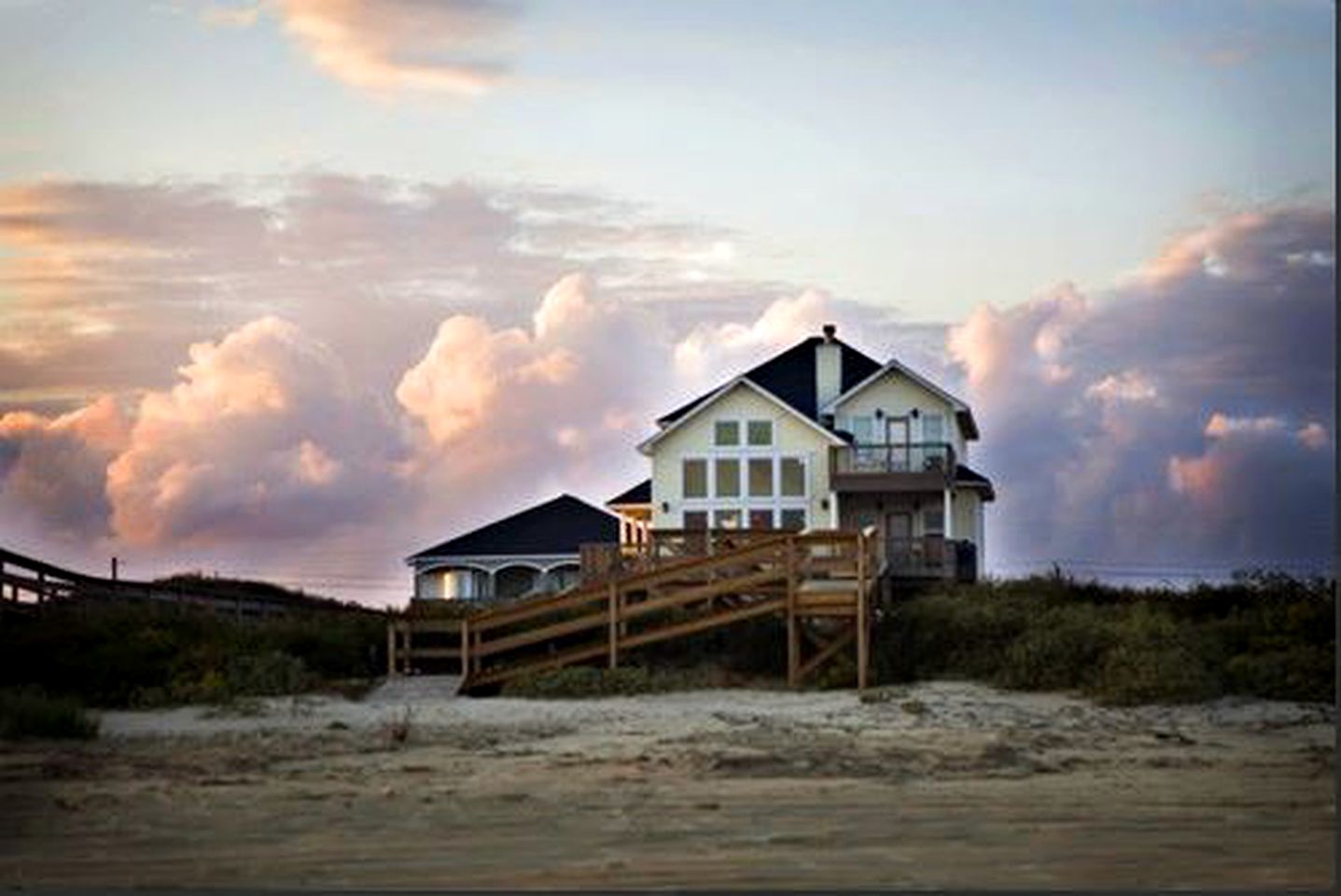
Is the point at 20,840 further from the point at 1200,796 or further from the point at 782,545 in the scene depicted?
the point at 782,545

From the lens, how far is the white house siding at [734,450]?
135 feet

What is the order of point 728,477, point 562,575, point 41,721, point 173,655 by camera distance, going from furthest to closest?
point 562,575 < point 728,477 < point 173,655 < point 41,721

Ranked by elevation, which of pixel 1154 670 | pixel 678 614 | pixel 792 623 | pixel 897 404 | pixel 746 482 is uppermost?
pixel 897 404

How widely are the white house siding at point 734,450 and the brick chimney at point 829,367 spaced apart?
120cm

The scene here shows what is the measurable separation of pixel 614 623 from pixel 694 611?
1.35 metres

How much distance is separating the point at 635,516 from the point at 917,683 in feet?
69.0

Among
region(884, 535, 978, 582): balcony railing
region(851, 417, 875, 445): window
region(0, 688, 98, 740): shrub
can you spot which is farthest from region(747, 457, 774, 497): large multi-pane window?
region(0, 688, 98, 740): shrub

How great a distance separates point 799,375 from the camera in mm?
42531

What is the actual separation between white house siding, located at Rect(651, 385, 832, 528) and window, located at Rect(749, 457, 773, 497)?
5.9 inches

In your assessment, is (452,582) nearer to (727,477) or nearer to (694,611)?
(727,477)

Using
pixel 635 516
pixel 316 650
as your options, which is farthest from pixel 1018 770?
pixel 635 516

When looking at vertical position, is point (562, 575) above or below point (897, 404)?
below

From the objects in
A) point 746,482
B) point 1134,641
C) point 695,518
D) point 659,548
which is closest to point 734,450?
point 746,482

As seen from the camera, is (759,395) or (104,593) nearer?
(104,593)
